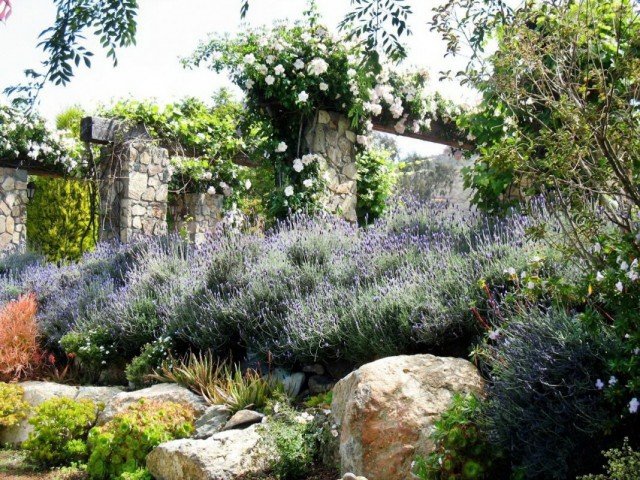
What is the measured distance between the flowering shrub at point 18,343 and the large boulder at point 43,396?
49 centimetres

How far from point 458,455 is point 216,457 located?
1.54 m

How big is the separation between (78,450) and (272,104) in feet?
17.5

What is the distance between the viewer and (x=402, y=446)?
11.4 feet

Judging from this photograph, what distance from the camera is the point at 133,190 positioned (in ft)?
31.5

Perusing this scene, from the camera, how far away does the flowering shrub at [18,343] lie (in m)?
6.50

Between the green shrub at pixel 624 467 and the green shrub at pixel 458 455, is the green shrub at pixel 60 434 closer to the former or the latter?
the green shrub at pixel 458 455

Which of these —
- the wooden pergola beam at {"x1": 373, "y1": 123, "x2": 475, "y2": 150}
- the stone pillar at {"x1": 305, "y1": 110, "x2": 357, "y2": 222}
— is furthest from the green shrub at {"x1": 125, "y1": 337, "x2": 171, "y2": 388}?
the wooden pergola beam at {"x1": 373, "y1": 123, "x2": 475, "y2": 150}

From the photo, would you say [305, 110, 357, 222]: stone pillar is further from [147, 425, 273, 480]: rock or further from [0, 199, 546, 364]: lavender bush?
[147, 425, 273, 480]: rock

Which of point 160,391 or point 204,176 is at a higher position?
point 204,176

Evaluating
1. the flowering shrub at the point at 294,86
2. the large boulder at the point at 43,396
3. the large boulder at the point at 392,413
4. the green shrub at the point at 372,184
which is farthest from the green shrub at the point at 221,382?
Result: the green shrub at the point at 372,184

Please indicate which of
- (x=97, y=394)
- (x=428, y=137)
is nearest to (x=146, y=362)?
(x=97, y=394)

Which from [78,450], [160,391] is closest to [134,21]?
[160,391]

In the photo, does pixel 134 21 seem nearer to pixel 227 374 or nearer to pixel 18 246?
pixel 227 374

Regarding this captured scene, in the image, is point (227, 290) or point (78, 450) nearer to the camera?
point (78, 450)
